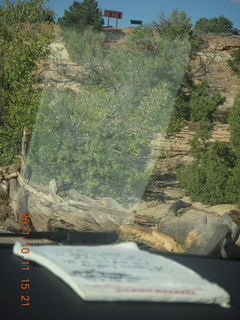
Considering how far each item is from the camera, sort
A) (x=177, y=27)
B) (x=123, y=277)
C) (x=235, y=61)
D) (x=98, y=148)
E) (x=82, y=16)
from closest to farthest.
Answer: (x=123, y=277), (x=98, y=148), (x=177, y=27), (x=82, y=16), (x=235, y=61)

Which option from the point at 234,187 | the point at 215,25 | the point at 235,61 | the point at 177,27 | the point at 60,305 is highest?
the point at 215,25

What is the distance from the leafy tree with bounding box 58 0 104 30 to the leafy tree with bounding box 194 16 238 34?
329 cm

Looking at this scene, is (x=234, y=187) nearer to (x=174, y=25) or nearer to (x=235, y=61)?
(x=174, y=25)

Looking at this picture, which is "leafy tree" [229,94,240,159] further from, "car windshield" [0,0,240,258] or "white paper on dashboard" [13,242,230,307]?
"white paper on dashboard" [13,242,230,307]

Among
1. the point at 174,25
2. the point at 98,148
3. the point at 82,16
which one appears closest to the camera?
the point at 98,148

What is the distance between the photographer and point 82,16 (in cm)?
1531

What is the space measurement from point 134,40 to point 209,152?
6.09 meters

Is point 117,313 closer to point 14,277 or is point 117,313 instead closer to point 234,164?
point 14,277

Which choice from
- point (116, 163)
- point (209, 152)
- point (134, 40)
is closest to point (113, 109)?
point (116, 163)

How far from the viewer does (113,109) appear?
24.8 feet

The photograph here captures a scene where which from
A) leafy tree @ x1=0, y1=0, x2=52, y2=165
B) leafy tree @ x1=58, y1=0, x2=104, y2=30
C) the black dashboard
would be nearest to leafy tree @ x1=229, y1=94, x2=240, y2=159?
leafy tree @ x1=0, y1=0, x2=52, y2=165

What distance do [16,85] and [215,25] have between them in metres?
12.2

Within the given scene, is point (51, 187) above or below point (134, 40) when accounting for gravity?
below

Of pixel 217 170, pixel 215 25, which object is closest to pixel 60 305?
pixel 217 170
